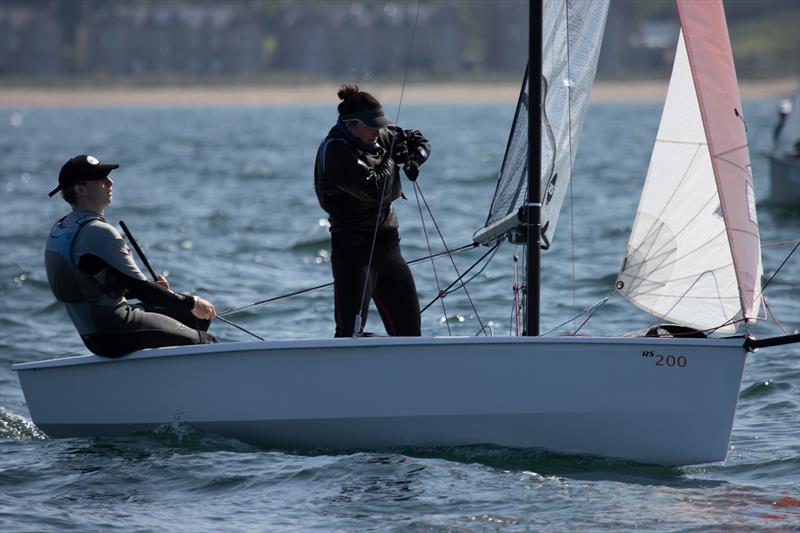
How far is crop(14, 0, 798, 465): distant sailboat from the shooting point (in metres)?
4.71

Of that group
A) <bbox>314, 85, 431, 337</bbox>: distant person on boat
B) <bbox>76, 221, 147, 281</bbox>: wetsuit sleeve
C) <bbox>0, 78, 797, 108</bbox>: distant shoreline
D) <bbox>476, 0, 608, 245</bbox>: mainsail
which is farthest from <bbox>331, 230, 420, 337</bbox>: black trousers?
<bbox>0, 78, 797, 108</bbox>: distant shoreline

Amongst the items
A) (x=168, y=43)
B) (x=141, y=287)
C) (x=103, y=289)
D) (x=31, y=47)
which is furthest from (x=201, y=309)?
(x=168, y=43)

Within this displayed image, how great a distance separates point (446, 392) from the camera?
4.85 m

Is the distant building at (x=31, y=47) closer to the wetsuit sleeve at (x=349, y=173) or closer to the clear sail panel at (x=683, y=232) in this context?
the wetsuit sleeve at (x=349, y=173)

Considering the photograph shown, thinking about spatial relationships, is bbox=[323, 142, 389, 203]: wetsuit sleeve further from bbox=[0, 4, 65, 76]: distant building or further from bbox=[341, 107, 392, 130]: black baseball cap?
bbox=[0, 4, 65, 76]: distant building

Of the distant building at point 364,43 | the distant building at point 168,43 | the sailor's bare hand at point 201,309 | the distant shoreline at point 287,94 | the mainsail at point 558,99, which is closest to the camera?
the mainsail at point 558,99

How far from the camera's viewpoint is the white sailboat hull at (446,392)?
185 inches

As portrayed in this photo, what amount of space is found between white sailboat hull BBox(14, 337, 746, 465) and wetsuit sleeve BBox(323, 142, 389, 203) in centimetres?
62

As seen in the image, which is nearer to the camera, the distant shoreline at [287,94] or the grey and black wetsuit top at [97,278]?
the grey and black wetsuit top at [97,278]

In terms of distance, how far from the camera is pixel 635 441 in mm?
4844

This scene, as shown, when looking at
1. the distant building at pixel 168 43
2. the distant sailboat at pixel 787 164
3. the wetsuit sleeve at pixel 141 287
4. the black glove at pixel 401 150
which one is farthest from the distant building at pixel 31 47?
the black glove at pixel 401 150

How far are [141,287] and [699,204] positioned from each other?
2.21 meters

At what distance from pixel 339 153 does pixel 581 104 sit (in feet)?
3.27

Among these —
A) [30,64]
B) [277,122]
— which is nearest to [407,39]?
[30,64]
